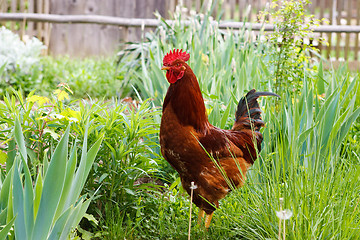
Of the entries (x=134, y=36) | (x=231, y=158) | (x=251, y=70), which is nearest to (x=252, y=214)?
(x=231, y=158)

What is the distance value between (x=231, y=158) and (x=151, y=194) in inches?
30.8

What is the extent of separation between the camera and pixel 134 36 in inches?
366

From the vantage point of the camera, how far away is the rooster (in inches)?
97.8

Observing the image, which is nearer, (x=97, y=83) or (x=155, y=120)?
(x=155, y=120)

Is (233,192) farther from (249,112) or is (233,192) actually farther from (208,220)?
(249,112)

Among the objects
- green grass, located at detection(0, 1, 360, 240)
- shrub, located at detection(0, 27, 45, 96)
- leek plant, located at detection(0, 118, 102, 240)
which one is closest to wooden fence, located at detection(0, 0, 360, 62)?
shrub, located at detection(0, 27, 45, 96)

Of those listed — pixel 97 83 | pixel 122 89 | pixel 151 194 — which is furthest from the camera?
pixel 97 83

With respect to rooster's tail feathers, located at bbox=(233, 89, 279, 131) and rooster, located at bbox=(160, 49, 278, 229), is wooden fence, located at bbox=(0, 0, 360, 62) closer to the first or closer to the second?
rooster's tail feathers, located at bbox=(233, 89, 279, 131)

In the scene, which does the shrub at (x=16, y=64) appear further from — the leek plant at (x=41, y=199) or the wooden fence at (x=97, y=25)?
the leek plant at (x=41, y=199)

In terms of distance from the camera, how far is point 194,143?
8.20 ft

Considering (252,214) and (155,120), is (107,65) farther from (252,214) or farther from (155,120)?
(252,214)

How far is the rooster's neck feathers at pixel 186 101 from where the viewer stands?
8.20 feet

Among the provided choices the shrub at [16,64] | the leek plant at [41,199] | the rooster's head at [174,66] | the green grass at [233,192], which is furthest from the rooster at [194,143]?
the shrub at [16,64]

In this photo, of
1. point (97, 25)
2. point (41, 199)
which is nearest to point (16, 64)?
point (97, 25)
